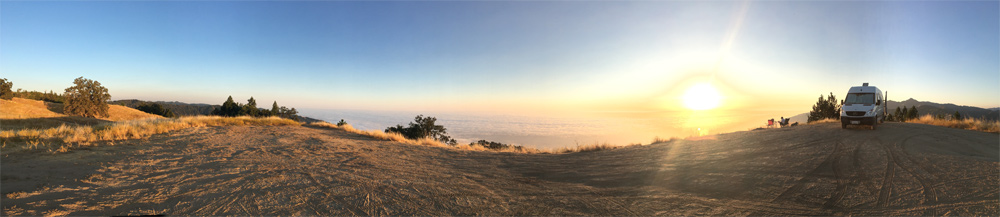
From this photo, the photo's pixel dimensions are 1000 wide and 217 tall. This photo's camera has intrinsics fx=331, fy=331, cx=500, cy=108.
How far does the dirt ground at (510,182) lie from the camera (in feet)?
16.7

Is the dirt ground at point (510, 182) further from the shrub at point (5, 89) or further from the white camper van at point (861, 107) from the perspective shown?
the shrub at point (5, 89)

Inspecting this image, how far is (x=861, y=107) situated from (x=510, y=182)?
1720 cm

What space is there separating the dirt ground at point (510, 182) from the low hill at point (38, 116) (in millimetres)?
18377

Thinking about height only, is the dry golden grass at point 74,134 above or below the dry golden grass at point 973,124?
below

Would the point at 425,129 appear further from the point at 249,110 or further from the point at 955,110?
the point at 955,110

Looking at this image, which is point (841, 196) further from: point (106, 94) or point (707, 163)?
point (106, 94)

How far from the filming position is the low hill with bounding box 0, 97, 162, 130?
19297 millimetres

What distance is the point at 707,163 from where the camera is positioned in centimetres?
908

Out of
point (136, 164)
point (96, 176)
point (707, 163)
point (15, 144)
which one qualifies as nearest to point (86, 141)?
point (15, 144)

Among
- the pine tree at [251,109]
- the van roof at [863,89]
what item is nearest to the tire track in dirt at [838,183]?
the van roof at [863,89]

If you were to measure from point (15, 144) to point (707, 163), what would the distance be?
18.3m

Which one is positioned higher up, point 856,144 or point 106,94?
point 106,94

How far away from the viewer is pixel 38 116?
2441 cm

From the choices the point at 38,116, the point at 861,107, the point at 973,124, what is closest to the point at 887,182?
the point at 861,107
